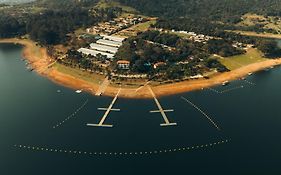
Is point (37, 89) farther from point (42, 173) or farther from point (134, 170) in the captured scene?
point (134, 170)

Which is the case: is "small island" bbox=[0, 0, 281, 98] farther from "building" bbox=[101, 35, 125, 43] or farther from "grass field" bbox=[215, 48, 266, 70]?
"building" bbox=[101, 35, 125, 43]

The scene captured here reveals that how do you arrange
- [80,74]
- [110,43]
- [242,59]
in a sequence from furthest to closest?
[110,43], [242,59], [80,74]

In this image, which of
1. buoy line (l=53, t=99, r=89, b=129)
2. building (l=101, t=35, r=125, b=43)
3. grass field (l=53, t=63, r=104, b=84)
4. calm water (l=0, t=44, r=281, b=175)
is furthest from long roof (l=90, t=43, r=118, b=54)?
buoy line (l=53, t=99, r=89, b=129)

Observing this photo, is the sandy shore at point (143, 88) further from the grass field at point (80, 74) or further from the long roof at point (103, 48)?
the long roof at point (103, 48)

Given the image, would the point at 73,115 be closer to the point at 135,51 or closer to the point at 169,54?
the point at 135,51

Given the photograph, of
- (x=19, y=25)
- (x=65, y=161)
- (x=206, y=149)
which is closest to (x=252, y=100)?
(x=206, y=149)

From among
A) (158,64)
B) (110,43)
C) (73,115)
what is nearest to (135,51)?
(110,43)

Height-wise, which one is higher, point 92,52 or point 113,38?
point 113,38

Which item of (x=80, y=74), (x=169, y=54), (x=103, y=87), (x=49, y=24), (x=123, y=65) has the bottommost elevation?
(x=103, y=87)
